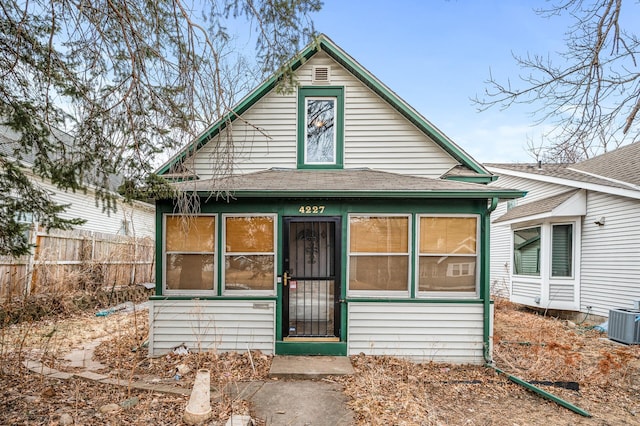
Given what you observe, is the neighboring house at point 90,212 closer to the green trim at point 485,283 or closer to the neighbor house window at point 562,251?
the green trim at point 485,283

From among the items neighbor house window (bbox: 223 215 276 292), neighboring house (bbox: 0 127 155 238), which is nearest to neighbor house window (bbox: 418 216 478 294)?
neighbor house window (bbox: 223 215 276 292)

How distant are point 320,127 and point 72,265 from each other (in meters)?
7.48

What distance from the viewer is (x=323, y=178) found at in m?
6.32

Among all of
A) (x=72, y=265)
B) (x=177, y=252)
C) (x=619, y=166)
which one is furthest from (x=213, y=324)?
(x=619, y=166)

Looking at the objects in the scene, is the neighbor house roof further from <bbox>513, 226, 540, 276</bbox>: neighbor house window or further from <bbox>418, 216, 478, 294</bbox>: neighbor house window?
<bbox>513, 226, 540, 276</bbox>: neighbor house window

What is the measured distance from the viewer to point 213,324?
19.3 feet

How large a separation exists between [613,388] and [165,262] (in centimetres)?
706

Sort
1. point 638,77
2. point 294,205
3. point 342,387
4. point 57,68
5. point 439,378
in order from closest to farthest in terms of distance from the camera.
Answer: point 638,77 < point 57,68 < point 342,387 < point 439,378 < point 294,205

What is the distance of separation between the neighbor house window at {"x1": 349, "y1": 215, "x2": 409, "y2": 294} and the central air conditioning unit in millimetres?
5192

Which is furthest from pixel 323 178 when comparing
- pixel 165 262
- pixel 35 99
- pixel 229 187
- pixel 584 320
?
pixel 584 320

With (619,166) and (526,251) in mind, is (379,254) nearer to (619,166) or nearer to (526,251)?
(526,251)

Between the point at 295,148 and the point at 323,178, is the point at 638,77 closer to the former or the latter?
the point at 323,178

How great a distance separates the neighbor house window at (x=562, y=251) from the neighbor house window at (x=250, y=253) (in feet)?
28.0

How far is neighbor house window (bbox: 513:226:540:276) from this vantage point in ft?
35.0
